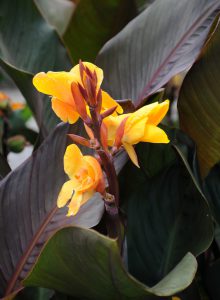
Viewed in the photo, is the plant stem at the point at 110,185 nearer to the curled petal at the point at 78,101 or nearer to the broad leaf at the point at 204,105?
the curled petal at the point at 78,101

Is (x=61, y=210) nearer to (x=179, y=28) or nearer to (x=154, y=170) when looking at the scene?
(x=154, y=170)

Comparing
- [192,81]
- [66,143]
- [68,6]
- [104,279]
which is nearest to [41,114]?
[66,143]

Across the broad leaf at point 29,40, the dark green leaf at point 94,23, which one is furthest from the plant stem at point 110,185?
the dark green leaf at point 94,23

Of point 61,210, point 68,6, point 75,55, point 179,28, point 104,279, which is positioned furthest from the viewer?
point 68,6

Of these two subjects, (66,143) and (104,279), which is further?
(66,143)

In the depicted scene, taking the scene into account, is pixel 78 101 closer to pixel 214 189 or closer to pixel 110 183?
pixel 110 183

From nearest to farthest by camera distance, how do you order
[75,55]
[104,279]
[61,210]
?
[104,279] < [61,210] < [75,55]
